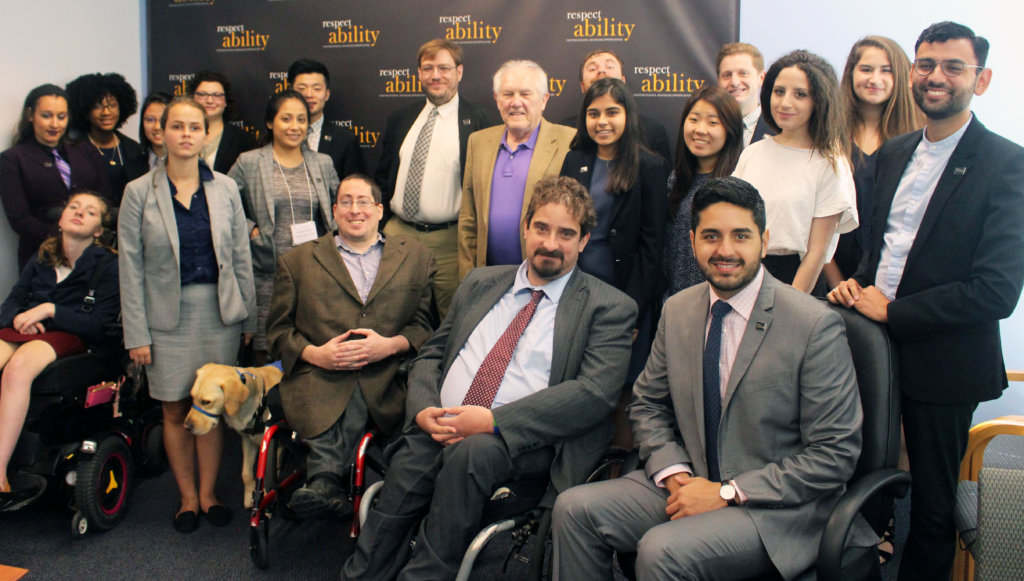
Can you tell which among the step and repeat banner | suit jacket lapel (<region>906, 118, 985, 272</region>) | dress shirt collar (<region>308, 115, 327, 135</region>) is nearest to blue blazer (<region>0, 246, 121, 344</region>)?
dress shirt collar (<region>308, 115, 327, 135</region>)

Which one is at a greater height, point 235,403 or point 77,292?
point 77,292

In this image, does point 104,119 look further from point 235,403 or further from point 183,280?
point 235,403

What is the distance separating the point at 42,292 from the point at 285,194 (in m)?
1.13

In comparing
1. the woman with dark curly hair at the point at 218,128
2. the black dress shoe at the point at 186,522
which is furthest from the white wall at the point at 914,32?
the black dress shoe at the point at 186,522

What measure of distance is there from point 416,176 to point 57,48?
96.9 inches

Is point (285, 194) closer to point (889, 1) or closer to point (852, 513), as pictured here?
point (852, 513)

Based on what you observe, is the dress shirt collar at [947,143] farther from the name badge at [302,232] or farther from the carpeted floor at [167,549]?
the name badge at [302,232]

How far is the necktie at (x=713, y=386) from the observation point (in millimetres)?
2021

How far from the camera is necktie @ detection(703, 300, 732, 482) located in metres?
2.02

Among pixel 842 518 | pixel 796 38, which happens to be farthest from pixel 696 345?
pixel 796 38

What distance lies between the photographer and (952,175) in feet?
6.92

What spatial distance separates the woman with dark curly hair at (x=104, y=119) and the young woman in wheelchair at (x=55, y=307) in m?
0.83

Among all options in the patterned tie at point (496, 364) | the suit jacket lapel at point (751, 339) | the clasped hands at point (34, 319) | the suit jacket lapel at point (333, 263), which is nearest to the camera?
the suit jacket lapel at point (751, 339)

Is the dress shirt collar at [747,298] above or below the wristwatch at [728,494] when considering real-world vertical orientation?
above
